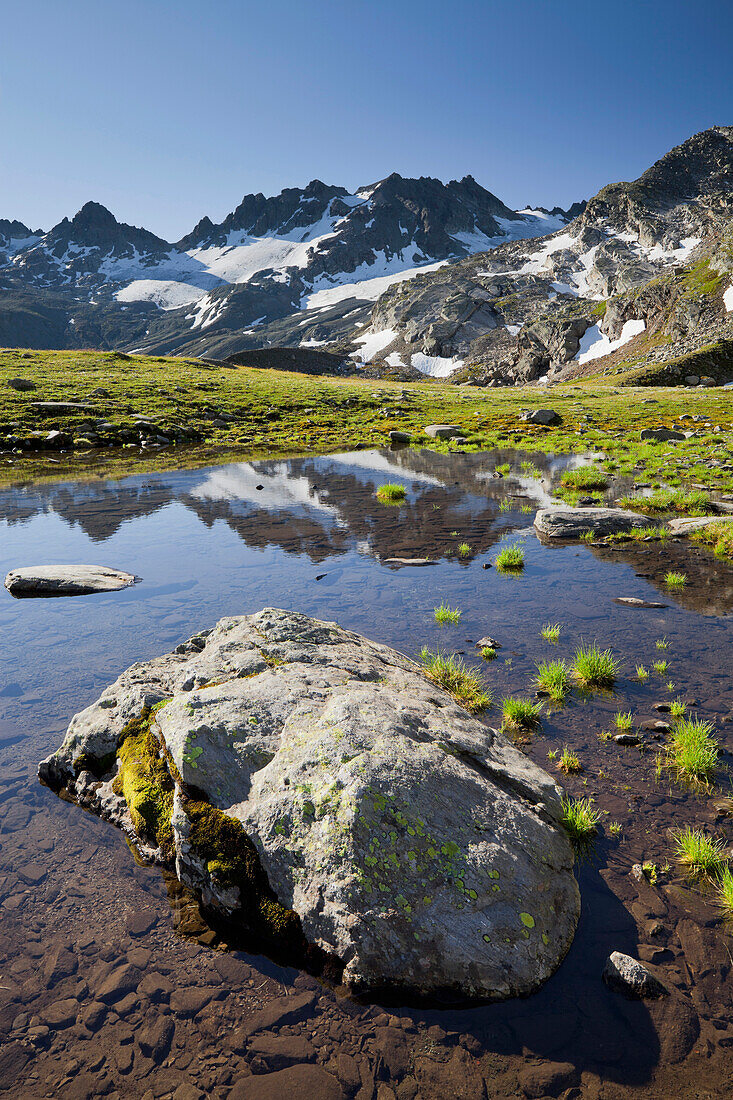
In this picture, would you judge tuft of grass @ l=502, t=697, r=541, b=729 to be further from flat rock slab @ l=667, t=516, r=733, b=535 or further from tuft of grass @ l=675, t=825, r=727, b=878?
flat rock slab @ l=667, t=516, r=733, b=535

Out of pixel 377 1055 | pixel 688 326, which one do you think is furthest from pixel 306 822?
pixel 688 326

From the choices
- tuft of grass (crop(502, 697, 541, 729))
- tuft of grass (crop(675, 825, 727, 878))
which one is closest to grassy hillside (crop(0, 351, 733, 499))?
tuft of grass (crop(502, 697, 541, 729))

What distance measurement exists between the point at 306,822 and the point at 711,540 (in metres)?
16.6

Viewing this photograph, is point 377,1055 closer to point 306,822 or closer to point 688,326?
point 306,822

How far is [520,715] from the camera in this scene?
8.52 metres

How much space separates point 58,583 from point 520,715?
1286 cm

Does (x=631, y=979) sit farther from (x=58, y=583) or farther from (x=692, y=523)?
(x=692, y=523)

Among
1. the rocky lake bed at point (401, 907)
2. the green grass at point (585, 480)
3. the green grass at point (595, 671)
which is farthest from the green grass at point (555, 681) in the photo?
the green grass at point (585, 480)

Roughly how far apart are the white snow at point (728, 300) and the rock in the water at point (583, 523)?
12834cm

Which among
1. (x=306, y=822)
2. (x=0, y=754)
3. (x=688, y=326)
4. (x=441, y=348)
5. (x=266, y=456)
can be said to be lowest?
(x=0, y=754)

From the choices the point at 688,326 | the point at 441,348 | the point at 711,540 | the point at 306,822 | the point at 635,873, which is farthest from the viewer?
the point at 441,348

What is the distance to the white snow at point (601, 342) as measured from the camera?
5694 inches

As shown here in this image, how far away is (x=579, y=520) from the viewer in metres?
18.4

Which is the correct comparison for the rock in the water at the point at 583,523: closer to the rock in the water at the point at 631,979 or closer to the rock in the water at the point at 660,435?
the rock in the water at the point at 631,979
